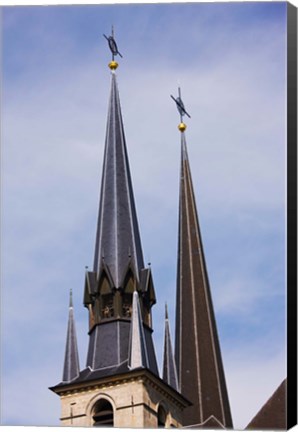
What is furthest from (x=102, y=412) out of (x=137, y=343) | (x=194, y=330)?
(x=194, y=330)

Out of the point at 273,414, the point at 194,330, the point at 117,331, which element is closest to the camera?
the point at 273,414

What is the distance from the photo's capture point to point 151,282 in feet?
95.6

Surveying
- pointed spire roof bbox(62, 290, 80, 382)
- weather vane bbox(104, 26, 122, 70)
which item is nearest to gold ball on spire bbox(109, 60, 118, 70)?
weather vane bbox(104, 26, 122, 70)

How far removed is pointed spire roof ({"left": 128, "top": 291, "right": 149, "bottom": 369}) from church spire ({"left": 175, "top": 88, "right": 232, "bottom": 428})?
361cm

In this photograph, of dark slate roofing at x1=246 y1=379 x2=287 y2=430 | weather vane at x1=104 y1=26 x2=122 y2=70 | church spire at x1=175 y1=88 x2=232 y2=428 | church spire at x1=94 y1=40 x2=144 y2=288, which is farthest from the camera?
church spire at x1=175 y1=88 x2=232 y2=428

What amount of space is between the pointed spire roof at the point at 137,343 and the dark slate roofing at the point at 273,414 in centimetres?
370

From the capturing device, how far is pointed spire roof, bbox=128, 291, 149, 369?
27.4 meters

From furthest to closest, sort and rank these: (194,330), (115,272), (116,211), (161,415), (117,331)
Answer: (194,330) < (116,211) < (115,272) < (117,331) < (161,415)

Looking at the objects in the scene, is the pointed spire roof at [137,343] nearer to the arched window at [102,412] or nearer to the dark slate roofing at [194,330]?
the arched window at [102,412]

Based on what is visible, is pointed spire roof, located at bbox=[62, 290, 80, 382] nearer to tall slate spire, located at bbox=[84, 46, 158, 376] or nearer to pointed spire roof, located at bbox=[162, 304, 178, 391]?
tall slate spire, located at bbox=[84, 46, 158, 376]

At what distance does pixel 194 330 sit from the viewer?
3441cm

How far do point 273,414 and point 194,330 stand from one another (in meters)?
11.6

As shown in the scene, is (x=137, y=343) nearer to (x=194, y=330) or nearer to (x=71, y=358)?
(x=71, y=358)

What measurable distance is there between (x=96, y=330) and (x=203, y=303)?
6.83 meters
